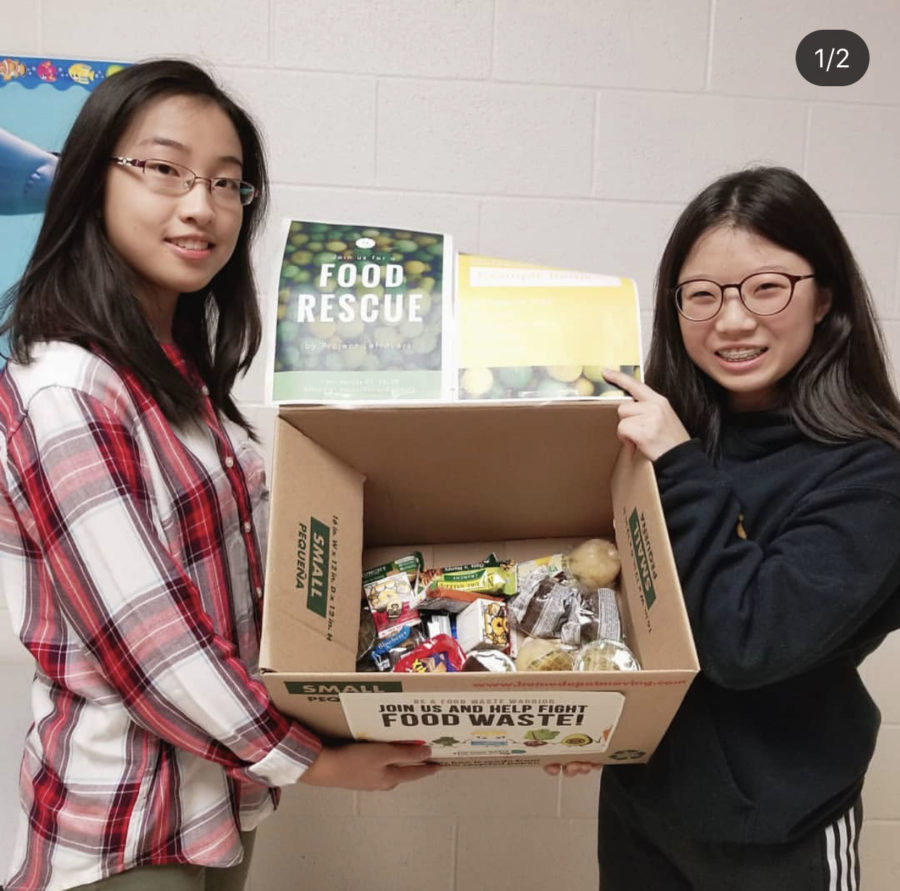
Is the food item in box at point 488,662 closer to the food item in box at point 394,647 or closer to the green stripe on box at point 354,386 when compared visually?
the food item in box at point 394,647

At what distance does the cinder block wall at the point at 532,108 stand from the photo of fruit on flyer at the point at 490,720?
2.86 feet

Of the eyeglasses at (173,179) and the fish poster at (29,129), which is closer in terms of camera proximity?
the eyeglasses at (173,179)

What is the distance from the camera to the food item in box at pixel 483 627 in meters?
0.96

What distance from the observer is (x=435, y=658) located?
89 cm

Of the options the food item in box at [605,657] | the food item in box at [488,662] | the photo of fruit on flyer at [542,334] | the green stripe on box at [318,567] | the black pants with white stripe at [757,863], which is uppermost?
the photo of fruit on flyer at [542,334]

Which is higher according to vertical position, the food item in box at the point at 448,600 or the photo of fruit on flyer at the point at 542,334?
the photo of fruit on flyer at the point at 542,334

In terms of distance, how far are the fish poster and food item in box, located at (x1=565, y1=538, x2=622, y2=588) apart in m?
1.08

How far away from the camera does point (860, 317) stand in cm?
85

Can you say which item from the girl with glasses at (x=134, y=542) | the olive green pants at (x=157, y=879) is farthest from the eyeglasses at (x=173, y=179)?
the olive green pants at (x=157, y=879)

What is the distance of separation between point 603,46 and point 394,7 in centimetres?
39

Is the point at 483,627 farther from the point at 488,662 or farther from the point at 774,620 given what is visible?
the point at 774,620

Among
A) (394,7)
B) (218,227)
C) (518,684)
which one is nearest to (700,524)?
(518,684)

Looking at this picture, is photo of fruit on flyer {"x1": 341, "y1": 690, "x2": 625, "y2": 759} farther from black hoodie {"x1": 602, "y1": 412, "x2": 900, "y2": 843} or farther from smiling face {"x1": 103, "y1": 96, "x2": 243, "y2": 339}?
smiling face {"x1": 103, "y1": 96, "x2": 243, "y2": 339}

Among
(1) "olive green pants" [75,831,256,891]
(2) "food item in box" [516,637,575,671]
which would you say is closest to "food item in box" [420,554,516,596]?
(2) "food item in box" [516,637,575,671]
